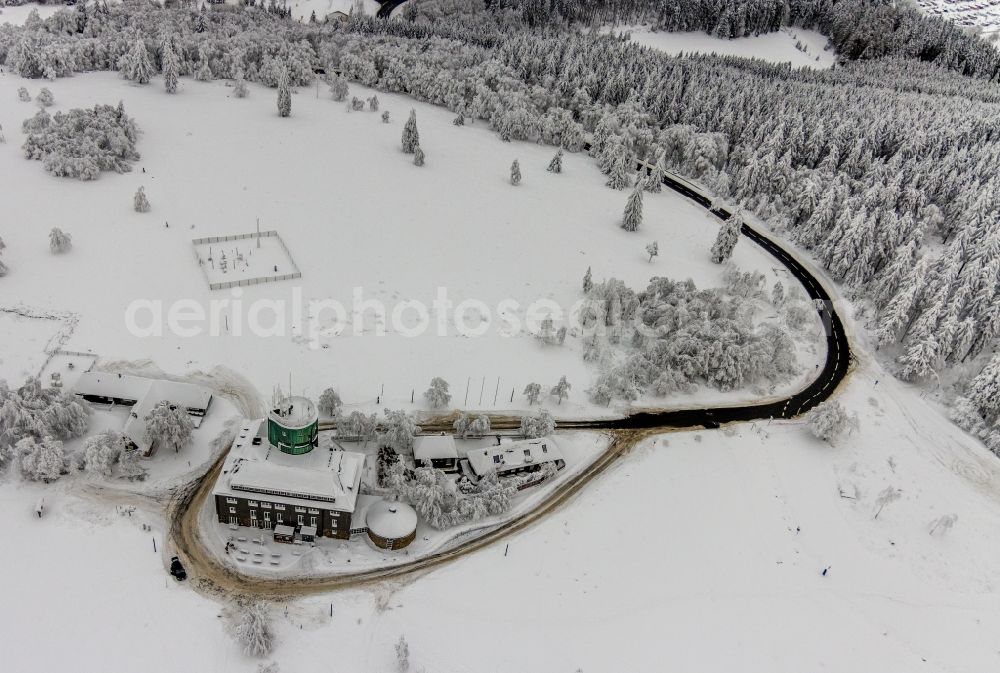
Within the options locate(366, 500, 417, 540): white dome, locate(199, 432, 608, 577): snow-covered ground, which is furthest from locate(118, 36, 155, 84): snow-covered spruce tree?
locate(366, 500, 417, 540): white dome

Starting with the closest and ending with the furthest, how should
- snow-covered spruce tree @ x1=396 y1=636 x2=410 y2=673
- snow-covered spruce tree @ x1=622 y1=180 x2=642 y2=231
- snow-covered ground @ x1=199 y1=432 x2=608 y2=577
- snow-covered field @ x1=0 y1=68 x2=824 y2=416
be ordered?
snow-covered spruce tree @ x1=396 y1=636 x2=410 y2=673 < snow-covered ground @ x1=199 y1=432 x2=608 y2=577 < snow-covered field @ x1=0 y1=68 x2=824 y2=416 < snow-covered spruce tree @ x1=622 y1=180 x2=642 y2=231

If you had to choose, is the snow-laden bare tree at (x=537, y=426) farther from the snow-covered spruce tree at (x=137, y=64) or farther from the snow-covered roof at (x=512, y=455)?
the snow-covered spruce tree at (x=137, y=64)

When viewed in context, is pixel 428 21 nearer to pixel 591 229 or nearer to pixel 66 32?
pixel 66 32

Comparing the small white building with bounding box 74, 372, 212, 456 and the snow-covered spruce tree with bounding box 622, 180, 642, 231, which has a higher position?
the snow-covered spruce tree with bounding box 622, 180, 642, 231

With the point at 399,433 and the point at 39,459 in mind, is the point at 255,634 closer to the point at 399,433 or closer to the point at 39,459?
the point at 399,433

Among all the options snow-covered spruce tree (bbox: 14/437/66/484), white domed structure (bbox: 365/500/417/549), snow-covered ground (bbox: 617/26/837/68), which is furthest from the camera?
snow-covered ground (bbox: 617/26/837/68)

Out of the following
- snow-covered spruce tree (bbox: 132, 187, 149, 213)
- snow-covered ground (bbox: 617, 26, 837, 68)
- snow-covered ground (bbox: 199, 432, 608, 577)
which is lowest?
snow-covered ground (bbox: 199, 432, 608, 577)

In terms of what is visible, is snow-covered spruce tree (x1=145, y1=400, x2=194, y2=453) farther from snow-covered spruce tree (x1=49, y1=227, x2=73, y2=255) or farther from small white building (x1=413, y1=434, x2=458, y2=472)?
snow-covered spruce tree (x1=49, y1=227, x2=73, y2=255)

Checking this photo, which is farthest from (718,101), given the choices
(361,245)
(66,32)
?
(66,32)
